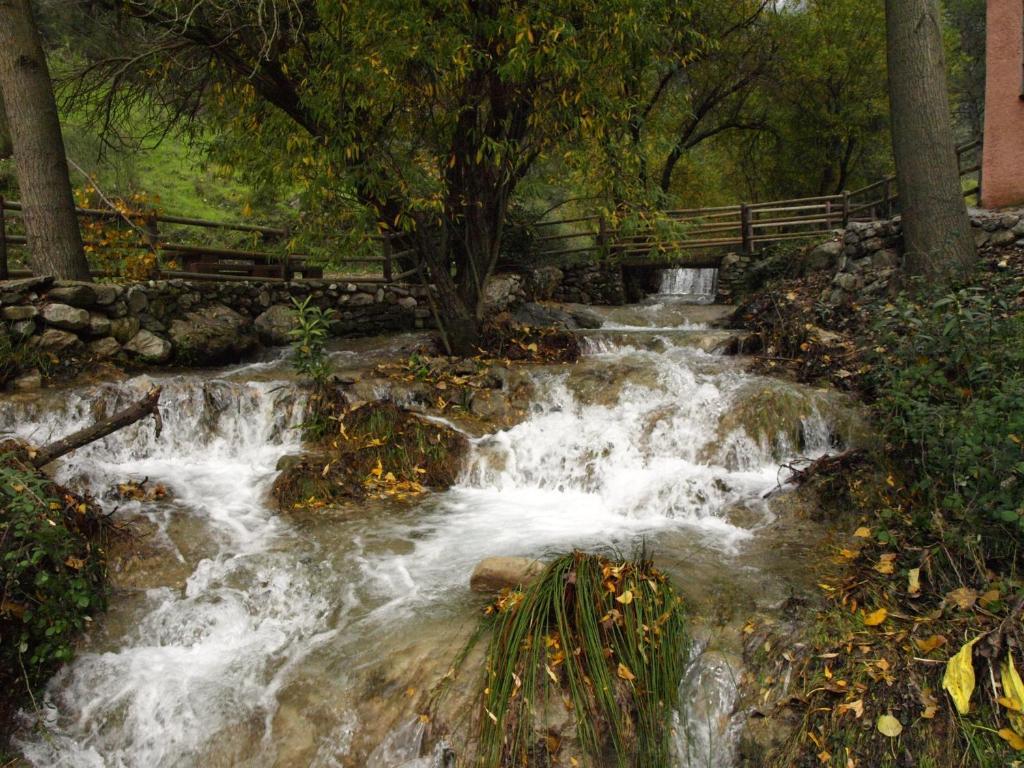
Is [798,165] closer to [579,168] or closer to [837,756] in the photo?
[579,168]

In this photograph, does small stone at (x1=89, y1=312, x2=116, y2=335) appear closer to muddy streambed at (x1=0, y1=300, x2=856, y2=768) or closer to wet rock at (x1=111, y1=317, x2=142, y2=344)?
wet rock at (x1=111, y1=317, x2=142, y2=344)

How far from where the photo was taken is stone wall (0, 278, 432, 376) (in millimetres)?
7762

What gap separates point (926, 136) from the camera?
25.8ft

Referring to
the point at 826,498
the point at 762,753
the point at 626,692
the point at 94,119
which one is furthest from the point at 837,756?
the point at 94,119

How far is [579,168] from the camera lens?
7.84 m

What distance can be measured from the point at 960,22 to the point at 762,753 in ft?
93.7

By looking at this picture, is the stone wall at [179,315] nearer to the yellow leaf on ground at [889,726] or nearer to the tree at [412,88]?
the tree at [412,88]

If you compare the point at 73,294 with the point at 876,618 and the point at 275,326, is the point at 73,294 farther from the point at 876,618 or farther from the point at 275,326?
the point at 876,618

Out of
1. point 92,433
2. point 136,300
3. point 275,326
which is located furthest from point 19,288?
point 92,433

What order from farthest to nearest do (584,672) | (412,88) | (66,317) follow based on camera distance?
(66,317)
(412,88)
(584,672)

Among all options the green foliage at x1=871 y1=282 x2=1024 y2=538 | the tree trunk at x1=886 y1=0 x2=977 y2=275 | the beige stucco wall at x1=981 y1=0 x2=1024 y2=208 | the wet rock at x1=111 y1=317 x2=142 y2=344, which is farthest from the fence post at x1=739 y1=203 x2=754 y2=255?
the wet rock at x1=111 y1=317 x2=142 y2=344

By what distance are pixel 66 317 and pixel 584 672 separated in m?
7.38

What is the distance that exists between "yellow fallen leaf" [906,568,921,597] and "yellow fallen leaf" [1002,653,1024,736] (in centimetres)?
58

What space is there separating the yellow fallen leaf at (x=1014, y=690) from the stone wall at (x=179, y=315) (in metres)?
8.71
